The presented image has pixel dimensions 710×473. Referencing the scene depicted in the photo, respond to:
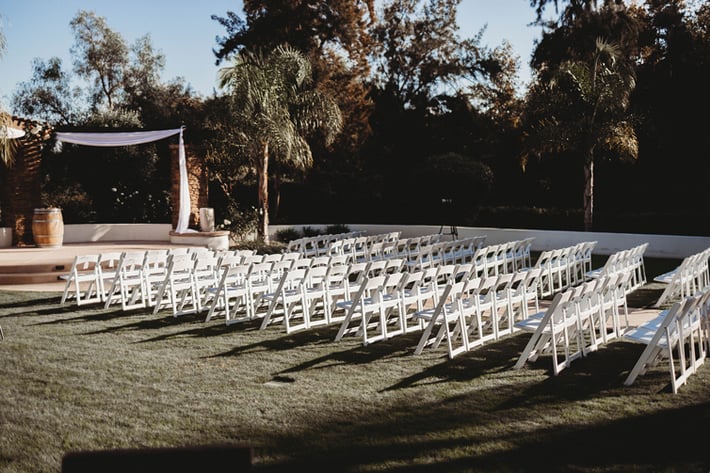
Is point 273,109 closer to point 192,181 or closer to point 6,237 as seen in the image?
point 192,181

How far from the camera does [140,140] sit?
15.4 meters

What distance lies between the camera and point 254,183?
2180cm

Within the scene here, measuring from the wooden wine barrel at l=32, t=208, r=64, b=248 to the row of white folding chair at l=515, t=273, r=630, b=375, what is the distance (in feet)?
40.8

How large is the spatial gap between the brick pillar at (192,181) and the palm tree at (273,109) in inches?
53.3

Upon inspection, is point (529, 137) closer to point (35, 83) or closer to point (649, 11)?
point (649, 11)

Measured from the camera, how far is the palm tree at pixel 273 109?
15648 mm

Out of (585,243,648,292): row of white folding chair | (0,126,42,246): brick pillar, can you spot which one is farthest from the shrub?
(585,243,648,292): row of white folding chair

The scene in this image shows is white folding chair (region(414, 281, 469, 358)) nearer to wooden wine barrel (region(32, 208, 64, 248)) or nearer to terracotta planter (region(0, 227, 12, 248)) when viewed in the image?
wooden wine barrel (region(32, 208, 64, 248))

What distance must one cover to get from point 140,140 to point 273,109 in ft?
10.8

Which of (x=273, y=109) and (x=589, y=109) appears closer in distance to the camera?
(x=273, y=109)

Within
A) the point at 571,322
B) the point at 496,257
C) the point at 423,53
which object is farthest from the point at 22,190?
the point at 423,53

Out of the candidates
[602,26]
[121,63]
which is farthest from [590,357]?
[121,63]

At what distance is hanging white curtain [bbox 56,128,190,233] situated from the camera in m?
15.0

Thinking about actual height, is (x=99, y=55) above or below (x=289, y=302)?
above
